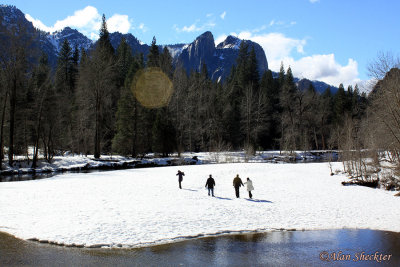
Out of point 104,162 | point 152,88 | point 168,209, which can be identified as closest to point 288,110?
point 152,88

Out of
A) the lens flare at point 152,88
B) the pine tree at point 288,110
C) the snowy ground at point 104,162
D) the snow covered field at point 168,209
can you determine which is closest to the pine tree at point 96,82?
the snowy ground at point 104,162

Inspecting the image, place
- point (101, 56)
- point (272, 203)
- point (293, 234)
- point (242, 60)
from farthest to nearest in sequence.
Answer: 1. point (242, 60)
2. point (101, 56)
3. point (272, 203)
4. point (293, 234)

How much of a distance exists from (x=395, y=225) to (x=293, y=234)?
5.33 meters

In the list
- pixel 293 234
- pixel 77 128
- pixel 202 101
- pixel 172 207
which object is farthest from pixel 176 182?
pixel 202 101

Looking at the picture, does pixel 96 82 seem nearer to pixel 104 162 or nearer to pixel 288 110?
pixel 104 162

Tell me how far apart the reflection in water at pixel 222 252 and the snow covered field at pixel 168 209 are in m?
0.71

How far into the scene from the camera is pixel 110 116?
5303 cm

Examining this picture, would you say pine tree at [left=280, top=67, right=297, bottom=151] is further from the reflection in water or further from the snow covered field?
the reflection in water

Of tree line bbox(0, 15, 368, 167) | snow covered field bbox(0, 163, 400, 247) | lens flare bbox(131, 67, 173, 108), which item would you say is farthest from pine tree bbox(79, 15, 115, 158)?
snow covered field bbox(0, 163, 400, 247)

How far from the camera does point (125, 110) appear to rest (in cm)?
4459

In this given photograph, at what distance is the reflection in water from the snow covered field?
71 cm

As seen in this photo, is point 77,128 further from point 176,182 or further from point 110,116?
point 176,182

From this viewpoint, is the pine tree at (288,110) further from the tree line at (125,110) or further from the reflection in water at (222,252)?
the reflection in water at (222,252)

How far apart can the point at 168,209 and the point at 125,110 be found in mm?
31931
